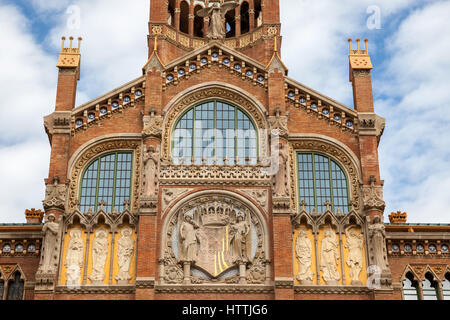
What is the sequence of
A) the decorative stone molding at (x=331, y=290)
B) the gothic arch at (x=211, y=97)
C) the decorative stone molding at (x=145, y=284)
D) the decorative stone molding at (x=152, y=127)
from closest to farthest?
the decorative stone molding at (x=145, y=284) → the decorative stone molding at (x=331, y=290) → the decorative stone molding at (x=152, y=127) → the gothic arch at (x=211, y=97)

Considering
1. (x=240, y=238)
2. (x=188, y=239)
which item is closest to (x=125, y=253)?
(x=188, y=239)

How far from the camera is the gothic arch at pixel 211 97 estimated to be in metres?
39.6

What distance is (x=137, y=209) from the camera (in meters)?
37.5

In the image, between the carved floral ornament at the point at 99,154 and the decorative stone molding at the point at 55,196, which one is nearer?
the decorative stone molding at the point at 55,196

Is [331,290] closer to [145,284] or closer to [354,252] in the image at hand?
[354,252]

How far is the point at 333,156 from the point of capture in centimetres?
3969

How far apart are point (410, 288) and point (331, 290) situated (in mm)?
4265

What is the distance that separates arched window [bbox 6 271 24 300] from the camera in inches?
1458

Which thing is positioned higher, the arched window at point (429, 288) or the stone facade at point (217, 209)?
the stone facade at point (217, 209)

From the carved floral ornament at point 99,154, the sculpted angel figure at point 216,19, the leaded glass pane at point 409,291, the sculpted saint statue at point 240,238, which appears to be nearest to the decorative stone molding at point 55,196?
the carved floral ornament at point 99,154

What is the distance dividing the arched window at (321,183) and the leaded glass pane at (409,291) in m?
4.51

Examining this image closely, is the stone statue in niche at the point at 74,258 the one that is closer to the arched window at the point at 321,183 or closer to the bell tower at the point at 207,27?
the arched window at the point at 321,183

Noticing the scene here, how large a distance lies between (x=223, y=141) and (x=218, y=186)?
9.48ft

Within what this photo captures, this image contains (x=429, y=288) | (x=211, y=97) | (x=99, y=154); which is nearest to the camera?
(x=429, y=288)
